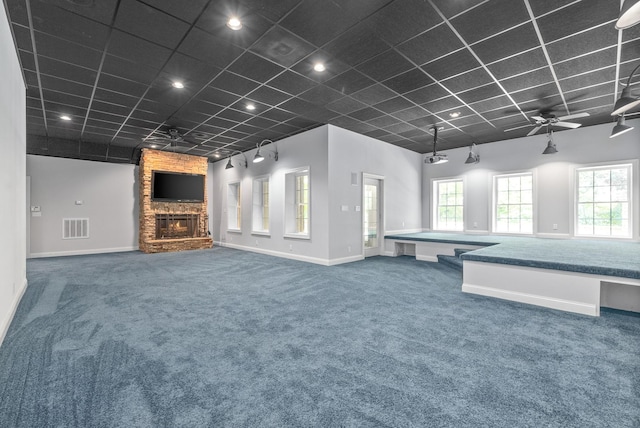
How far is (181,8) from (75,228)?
775cm

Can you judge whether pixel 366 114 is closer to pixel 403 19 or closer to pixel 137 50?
pixel 403 19

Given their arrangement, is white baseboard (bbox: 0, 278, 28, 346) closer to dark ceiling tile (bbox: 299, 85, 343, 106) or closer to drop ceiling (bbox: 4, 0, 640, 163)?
drop ceiling (bbox: 4, 0, 640, 163)

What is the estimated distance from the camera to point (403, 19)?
287 centimetres

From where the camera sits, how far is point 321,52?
3.44m

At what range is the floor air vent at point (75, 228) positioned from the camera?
7734 millimetres

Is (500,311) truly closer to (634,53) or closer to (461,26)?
(461,26)

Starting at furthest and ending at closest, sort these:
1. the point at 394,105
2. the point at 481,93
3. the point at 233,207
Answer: the point at 233,207 < the point at 394,105 < the point at 481,93

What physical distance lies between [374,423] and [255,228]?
7.11 m

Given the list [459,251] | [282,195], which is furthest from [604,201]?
[282,195]


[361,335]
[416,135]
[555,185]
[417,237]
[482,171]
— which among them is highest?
[416,135]

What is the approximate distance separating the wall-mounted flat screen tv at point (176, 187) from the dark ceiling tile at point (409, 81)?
22.8 ft

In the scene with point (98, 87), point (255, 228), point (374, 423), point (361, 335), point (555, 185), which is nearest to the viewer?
point (374, 423)

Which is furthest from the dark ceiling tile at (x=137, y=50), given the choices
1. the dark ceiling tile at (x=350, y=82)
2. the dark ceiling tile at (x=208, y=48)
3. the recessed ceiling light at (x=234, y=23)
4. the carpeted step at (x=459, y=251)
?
the carpeted step at (x=459, y=251)

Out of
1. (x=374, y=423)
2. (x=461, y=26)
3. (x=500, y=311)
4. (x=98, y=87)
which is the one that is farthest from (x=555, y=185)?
(x=98, y=87)
